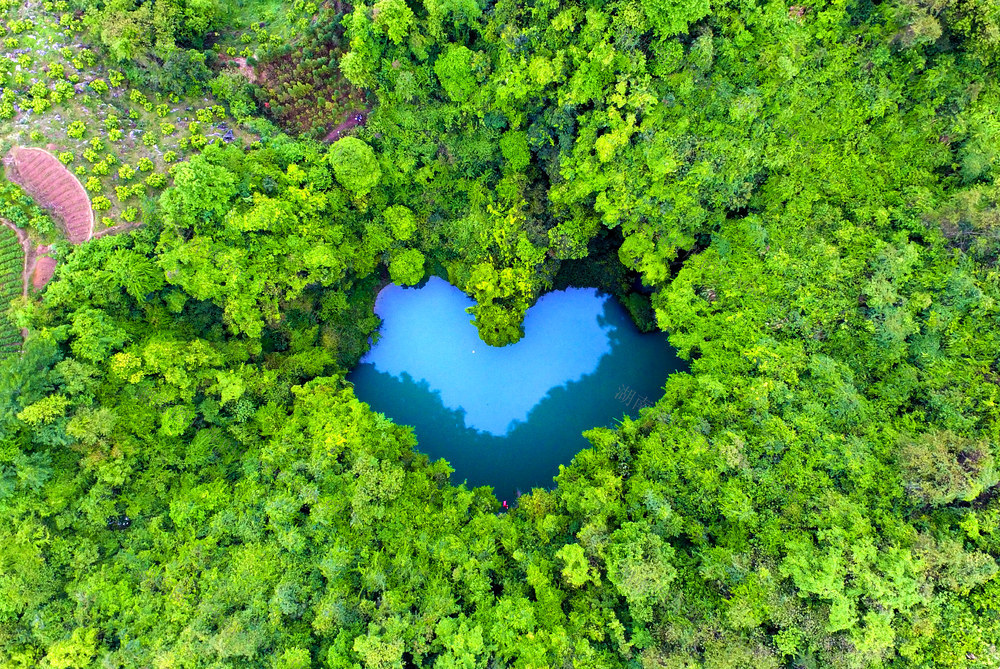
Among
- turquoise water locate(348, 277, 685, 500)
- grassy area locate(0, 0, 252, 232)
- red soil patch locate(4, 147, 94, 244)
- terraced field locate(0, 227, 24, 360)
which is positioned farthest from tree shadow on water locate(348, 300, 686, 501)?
terraced field locate(0, 227, 24, 360)

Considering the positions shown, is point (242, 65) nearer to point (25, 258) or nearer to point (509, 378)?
point (25, 258)

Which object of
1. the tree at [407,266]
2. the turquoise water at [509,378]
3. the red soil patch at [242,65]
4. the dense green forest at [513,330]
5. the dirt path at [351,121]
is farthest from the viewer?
the turquoise water at [509,378]

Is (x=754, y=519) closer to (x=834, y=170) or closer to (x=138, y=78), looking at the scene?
(x=834, y=170)

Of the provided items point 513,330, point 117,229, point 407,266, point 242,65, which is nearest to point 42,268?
point 117,229

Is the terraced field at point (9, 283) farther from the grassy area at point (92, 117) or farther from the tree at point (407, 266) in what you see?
the tree at point (407, 266)

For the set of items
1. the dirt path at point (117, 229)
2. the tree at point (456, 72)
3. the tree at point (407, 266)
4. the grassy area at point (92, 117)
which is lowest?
the dirt path at point (117, 229)

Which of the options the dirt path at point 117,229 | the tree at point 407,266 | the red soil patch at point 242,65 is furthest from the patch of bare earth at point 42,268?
the tree at point 407,266

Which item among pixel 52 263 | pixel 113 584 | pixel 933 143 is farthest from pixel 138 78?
pixel 933 143
